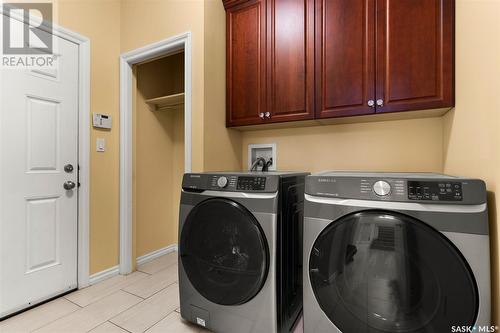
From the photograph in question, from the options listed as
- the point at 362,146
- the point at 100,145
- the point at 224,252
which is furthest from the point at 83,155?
the point at 362,146

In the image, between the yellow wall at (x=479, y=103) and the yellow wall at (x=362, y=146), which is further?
the yellow wall at (x=362, y=146)

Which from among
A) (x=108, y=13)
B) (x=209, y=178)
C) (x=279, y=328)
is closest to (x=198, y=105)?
(x=209, y=178)

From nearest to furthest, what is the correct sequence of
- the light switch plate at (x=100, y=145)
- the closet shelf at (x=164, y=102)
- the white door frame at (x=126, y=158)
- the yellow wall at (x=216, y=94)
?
the yellow wall at (x=216, y=94) < the light switch plate at (x=100, y=145) < the white door frame at (x=126, y=158) < the closet shelf at (x=164, y=102)

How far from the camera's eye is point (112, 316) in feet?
5.03

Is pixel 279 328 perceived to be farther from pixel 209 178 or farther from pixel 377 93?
pixel 377 93

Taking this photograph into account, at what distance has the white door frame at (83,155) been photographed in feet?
6.26

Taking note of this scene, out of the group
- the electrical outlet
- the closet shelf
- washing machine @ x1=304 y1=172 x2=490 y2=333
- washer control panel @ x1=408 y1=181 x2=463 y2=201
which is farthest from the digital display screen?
the closet shelf

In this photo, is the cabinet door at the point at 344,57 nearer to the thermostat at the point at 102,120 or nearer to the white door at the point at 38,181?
the thermostat at the point at 102,120

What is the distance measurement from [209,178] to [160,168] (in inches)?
59.3

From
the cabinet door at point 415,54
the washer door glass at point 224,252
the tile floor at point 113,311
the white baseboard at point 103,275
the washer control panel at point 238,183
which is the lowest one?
the tile floor at point 113,311

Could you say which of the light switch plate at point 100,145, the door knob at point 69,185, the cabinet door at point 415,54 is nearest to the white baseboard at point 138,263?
the door knob at point 69,185

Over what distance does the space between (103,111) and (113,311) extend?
5.16 feet

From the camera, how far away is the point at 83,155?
1928mm

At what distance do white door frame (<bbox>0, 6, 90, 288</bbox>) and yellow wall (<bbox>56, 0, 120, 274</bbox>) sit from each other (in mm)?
43
